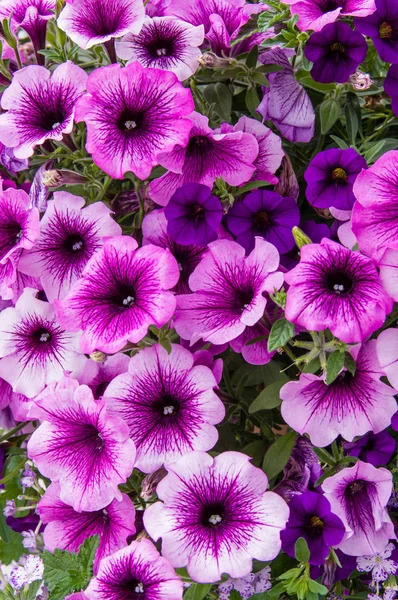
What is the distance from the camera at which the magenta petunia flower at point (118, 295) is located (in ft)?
2.20

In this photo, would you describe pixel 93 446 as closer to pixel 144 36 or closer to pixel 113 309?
pixel 113 309

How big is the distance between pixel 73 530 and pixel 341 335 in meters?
0.36

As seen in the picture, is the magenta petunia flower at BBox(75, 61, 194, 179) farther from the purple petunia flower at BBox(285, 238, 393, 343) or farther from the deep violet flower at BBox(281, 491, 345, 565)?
the deep violet flower at BBox(281, 491, 345, 565)

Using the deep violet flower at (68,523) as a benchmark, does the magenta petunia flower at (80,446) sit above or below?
above

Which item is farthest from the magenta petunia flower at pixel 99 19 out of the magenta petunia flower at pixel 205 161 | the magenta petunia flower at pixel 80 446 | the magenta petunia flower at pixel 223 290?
the magenta petunia flower at pixel 80 446

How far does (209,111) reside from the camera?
0.77 metres

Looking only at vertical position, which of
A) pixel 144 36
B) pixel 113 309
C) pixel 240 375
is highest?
pixel 144 36

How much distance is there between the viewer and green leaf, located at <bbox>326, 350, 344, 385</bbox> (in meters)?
0.64

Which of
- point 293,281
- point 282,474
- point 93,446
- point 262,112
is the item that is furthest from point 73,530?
point 262,112

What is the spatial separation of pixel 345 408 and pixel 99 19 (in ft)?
1.46

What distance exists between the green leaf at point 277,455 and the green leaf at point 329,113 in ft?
1.00

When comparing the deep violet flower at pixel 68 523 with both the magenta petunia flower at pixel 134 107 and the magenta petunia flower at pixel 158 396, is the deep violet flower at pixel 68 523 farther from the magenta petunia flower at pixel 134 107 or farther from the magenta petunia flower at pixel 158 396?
the magenta petunia flower at pixel 134 107

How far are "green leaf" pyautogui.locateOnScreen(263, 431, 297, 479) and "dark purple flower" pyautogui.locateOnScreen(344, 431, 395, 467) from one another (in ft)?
0.19

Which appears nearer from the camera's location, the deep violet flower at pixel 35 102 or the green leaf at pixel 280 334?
the green leaf at pixel 280 334
